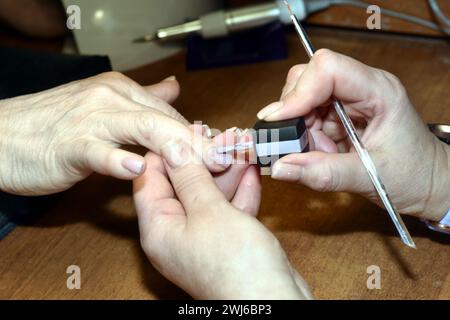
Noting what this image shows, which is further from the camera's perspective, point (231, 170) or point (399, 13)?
point (399, 13)

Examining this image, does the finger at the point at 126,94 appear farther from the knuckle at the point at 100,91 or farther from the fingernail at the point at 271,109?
the fingernail at the point at 271,109

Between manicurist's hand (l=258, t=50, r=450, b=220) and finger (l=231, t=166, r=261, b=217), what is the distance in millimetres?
67

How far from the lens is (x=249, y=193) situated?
1.89 ft

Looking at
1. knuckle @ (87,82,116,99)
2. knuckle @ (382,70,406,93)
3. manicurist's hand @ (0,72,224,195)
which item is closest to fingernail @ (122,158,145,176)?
manicurist's hand @ (0,72,224,195)

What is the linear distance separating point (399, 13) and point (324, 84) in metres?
0.41

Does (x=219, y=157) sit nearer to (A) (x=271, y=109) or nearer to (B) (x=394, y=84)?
(A) (x=271, y=109)

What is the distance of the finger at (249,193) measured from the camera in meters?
0.57

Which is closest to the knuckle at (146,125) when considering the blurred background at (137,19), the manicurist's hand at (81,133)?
the manicurist's hand at (81,133)

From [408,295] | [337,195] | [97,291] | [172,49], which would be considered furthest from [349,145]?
[172,49]

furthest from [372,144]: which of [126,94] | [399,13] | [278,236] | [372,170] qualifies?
[399,13]

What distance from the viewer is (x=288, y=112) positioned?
0.54 metres

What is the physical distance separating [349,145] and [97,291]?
0.29 meters

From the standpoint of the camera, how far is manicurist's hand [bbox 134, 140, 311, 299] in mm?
437

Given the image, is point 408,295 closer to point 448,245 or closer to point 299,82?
point 448,245
